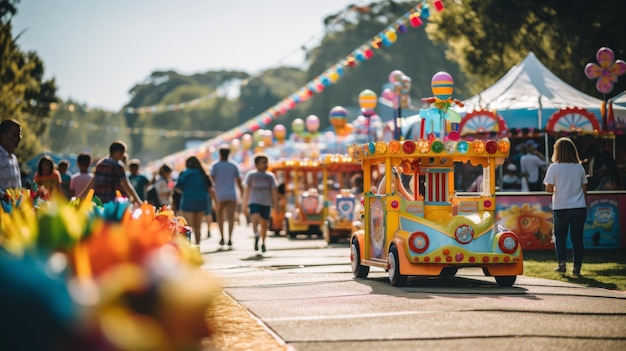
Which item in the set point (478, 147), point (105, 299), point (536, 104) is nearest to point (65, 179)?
point (478, 147)

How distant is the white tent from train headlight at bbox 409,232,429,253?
1020 centimetres

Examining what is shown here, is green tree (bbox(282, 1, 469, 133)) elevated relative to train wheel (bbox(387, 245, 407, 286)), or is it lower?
elevated

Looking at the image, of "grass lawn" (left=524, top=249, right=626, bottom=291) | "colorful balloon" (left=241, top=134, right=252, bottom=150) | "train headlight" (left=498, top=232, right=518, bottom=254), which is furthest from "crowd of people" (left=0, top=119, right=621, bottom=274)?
"colorful balloon" (left=241, top=134, right=252, bottom=150)

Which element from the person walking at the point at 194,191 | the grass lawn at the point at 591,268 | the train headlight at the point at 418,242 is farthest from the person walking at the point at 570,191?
the person walking at the point at 194,191

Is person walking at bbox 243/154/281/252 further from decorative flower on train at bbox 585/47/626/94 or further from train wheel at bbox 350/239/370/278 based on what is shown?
decorative flower on train at bbox 585/47/626/94

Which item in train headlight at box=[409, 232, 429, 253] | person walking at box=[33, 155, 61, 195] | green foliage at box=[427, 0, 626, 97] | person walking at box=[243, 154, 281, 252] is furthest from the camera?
green foliage at box=[427, 0, 626, 97]

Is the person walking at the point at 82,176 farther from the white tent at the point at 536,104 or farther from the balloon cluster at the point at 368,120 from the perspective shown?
the balloon cluster at the point at 368,120

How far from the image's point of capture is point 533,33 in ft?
111

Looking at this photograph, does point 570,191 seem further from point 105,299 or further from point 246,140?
point 246,140

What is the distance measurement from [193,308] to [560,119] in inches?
734

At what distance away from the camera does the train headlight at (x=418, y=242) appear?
11.1m

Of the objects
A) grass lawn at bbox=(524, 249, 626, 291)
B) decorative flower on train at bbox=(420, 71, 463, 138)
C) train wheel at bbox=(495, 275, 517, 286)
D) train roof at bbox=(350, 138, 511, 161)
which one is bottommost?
grass lawn at bbox=(524, 249, 626, 291)

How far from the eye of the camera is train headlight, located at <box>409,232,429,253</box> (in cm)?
1111

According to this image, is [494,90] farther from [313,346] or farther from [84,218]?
[84,218]
